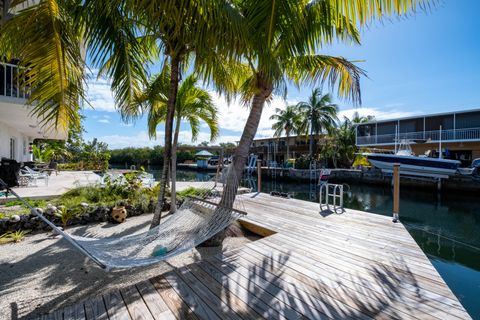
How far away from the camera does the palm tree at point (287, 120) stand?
97.9 feet

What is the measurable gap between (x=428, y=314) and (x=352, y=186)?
19537 mm

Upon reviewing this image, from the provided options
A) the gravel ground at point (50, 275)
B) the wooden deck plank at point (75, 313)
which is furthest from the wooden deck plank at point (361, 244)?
the wooden deck plank at point (75, 313)

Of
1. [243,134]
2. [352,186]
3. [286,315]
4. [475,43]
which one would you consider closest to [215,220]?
[243,134]

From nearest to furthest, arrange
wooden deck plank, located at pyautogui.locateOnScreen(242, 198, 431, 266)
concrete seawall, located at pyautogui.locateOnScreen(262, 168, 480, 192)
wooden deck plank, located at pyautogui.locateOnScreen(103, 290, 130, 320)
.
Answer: wooden deck plank, located at pyautogui.locateOnScreen(103, 290, 130, 320), wooden deck plank, located at pyautogui.locateOnScreen(242, 198, 431, 266), concrete seawall, located at pyautogui.locateOnScreen(262, 168, 480, 192)

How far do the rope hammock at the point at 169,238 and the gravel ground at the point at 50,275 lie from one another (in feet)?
1.65

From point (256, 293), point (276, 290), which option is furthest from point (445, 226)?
point (256, 293)

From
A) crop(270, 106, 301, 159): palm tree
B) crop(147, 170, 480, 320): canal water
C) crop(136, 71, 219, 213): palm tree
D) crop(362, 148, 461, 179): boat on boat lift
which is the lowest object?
crop(147, 170, 480, 320): canal water

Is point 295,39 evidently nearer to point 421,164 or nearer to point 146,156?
point 421,164

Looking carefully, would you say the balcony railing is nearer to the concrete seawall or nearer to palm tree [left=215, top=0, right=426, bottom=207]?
the concrete seawall

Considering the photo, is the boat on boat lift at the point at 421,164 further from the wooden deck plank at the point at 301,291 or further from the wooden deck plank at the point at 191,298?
the wooden deck plank at the point at 191,298

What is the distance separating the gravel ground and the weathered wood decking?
2.20 feet

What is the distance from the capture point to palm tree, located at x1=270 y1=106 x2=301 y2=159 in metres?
29.8

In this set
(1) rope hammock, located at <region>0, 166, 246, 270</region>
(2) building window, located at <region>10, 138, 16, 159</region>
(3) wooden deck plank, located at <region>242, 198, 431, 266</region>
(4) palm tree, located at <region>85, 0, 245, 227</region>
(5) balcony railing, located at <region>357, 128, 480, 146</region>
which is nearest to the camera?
(4) palm tree, located at <region>85, 0, 245, 227</region>

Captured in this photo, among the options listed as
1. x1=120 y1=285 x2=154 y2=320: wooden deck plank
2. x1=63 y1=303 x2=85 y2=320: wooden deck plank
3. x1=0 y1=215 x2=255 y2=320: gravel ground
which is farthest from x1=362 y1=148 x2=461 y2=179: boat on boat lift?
x1=63 y1=303 x2=85 y2=320: wooden deck plank
